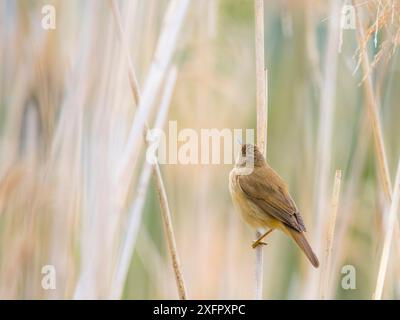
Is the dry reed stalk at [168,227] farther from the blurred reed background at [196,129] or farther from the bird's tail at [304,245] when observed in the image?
the bird's tail at [304,245]

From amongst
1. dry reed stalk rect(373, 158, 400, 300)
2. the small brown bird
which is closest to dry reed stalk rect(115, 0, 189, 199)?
the small brown bird

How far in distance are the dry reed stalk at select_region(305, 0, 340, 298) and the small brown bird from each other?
19 centimetres

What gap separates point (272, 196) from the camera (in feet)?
8.54

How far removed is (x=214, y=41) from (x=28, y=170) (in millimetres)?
912

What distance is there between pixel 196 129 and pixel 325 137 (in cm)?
50

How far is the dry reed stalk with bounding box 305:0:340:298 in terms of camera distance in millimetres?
2666

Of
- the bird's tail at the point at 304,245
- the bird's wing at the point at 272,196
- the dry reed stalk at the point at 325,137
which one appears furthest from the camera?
the dry reed stalk at the point at 325,137

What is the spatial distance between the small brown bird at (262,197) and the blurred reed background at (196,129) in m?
0.17

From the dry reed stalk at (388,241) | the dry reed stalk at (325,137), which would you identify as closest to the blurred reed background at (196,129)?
the dry reed stalk at (325,137)

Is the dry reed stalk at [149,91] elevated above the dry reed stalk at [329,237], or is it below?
above

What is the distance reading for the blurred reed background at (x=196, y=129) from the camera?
8.38 feet

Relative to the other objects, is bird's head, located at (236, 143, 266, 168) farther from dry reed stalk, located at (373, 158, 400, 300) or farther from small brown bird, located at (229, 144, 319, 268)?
dry reed stalk, located at (373, 158, 400, 300)

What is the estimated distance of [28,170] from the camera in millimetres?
2613
